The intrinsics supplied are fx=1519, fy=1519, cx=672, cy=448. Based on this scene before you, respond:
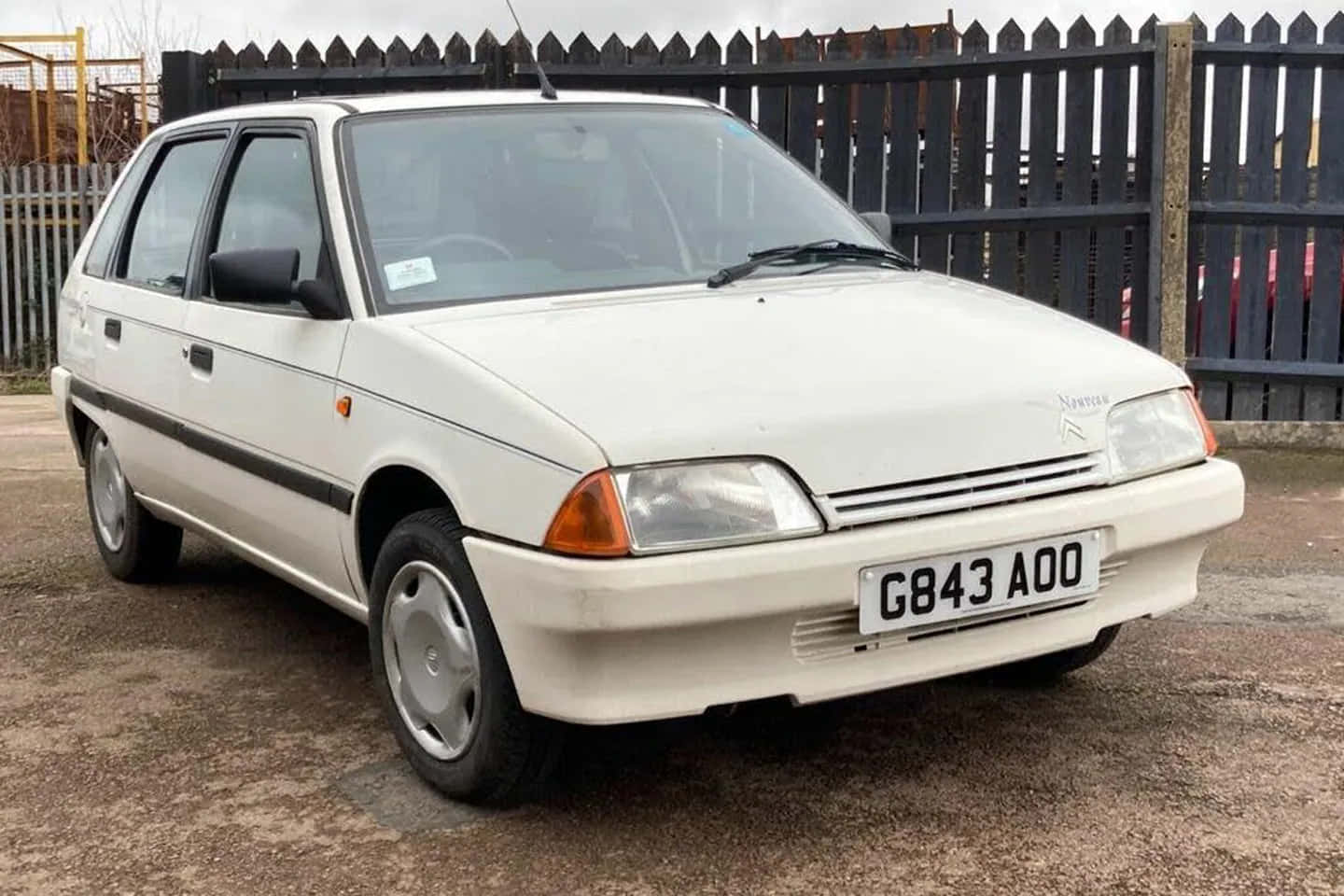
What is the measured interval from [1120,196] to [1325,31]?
1210 mm

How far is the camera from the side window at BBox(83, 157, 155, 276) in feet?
17.2

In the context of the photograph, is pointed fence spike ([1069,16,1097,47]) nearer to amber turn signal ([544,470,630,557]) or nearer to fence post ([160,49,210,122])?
fence post ([160,49,210,122])

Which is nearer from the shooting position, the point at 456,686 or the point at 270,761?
the point at 456,686

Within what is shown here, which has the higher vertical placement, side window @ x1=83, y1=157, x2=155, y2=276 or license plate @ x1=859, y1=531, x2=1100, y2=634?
side window @ x1=83, y1=157, x2=155, y2=276

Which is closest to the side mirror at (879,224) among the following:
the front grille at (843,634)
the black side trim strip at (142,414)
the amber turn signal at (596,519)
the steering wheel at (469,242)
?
the steering wheel at (469,242)

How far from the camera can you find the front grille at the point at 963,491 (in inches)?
113

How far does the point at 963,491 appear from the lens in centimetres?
297

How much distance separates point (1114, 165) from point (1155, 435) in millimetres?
4625

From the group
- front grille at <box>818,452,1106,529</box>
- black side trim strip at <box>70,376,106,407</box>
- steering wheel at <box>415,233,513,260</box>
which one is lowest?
black side trim strip at <box>70,376,106,407</box>

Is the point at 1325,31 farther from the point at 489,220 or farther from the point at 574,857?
the point at 574,857

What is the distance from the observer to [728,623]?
280 cm

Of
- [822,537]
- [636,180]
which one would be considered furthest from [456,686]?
[636,180]

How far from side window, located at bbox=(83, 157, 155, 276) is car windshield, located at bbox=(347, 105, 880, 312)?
5.38ft

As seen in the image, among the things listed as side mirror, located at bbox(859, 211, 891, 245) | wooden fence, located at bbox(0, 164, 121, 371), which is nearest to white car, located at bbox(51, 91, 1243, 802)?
side mirror, located at bbox(859, 211, 891, 245)
